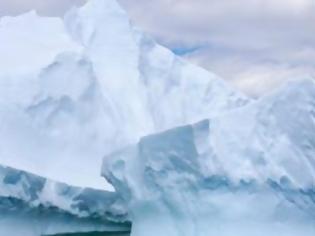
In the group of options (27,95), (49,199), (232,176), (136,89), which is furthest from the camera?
(136,89)

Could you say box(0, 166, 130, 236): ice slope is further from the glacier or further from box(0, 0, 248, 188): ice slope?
box(0, 0, 248, 188): ice slope

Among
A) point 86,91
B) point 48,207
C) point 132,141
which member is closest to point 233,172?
point 48,207

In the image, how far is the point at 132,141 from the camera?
1326 centimetres

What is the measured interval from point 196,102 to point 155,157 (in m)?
4.46

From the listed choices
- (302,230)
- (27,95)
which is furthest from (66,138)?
(302,230)

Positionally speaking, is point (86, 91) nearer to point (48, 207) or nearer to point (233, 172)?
point (48, 207)

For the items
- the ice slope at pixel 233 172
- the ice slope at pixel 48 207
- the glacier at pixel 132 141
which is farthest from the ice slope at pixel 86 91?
the ice slope at pixel 233 172

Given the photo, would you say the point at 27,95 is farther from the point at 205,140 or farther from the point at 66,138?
the point at 205,140

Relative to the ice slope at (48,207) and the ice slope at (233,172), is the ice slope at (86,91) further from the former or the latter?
the ice slope at (233,172)

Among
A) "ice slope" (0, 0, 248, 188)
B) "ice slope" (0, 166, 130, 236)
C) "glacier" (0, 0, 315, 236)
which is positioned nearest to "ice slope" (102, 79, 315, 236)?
"glacier" (0, 0, 315, 236)

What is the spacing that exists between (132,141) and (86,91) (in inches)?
43.4

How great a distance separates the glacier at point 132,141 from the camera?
32.5 feet

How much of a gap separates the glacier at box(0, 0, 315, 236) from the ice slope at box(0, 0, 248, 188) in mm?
20

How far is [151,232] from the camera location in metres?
10.3
